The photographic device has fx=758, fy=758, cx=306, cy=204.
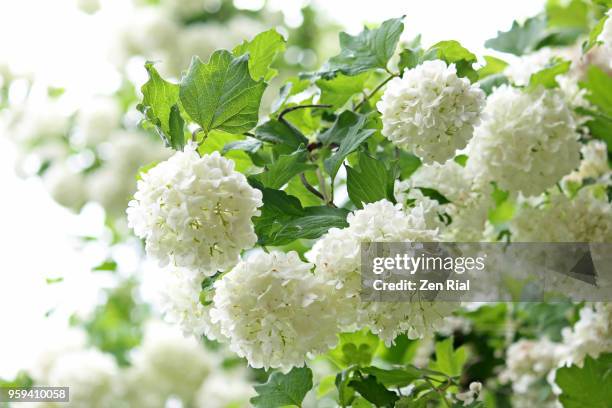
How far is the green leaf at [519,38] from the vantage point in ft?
3.66

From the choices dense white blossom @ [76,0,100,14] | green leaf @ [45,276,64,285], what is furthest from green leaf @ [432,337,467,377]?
dense white blossom @ [76,0,100,14]

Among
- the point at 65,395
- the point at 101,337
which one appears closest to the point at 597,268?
the point at 65,395

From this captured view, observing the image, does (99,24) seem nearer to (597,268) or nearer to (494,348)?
(494,348)

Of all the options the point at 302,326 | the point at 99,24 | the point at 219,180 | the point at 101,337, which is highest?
the point at 219,180

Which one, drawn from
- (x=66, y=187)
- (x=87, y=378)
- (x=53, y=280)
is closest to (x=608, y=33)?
(x=53, y=280)

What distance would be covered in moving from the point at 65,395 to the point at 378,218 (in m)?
1.15

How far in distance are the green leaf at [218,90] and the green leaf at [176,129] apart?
2 cm

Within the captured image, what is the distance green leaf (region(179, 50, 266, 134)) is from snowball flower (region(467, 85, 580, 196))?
0.31m

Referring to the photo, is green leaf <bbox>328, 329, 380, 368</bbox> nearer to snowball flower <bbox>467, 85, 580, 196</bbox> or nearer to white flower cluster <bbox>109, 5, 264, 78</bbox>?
snowball flower <bbox>467, 85, 580, 196</bbox>

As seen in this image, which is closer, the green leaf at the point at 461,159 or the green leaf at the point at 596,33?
the green leaf at the point at 596,33

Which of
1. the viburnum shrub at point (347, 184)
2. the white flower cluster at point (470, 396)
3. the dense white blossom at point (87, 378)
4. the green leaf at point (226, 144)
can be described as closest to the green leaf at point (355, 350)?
the viburnum shrub at point (347, 184)

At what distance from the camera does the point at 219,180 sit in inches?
25.3

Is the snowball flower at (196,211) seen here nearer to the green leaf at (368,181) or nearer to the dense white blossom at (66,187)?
the green leaf at (368,181)

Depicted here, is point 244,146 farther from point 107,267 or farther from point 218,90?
point 107,267
